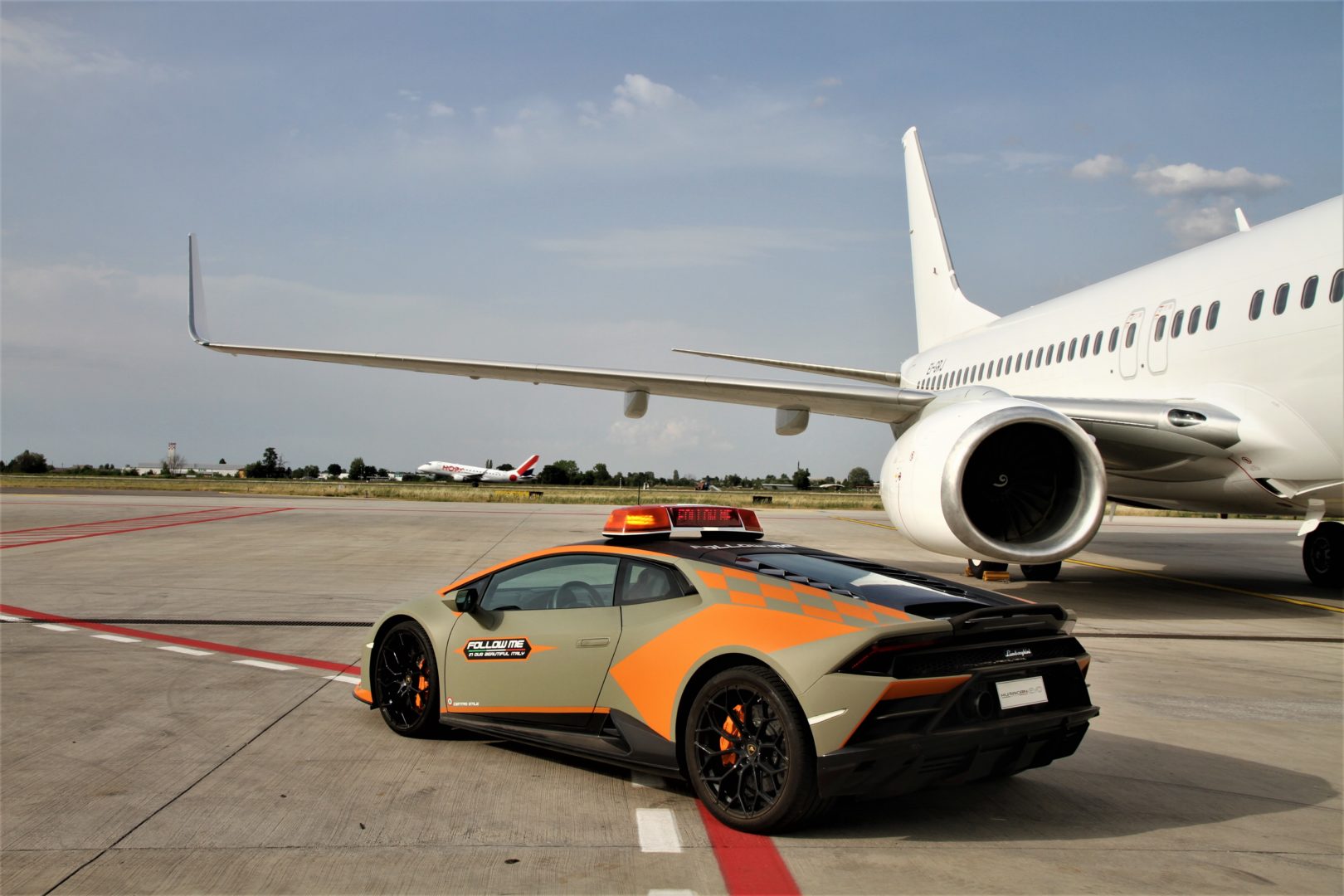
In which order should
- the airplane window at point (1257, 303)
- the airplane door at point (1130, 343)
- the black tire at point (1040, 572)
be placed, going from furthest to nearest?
the black tire at point (1040, 572)
the airplane door at point (1130, 343)
the airplane window at point (1257, 303)

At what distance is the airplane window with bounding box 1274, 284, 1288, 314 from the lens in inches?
399

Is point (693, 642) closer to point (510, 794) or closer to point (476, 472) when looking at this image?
point (510, 794)

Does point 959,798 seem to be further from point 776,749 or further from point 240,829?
point 240,829

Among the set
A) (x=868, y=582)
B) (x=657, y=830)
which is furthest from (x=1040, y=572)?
(x=657, y=830)

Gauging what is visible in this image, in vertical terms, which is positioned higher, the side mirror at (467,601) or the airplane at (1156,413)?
the airplane at (1156,413)

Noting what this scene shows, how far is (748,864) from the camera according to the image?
3.86 meters

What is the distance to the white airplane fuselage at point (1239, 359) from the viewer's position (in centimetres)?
981

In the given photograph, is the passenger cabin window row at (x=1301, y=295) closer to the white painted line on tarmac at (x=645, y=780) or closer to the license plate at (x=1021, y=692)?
the license plate at (x=1021, y=692)

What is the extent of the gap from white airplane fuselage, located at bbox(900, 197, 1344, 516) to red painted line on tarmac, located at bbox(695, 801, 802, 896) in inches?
324

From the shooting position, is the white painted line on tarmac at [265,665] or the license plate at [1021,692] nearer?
the license plate at [1021,692]

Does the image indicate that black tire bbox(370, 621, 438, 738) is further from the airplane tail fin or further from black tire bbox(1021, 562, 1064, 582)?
the airplane tail fin

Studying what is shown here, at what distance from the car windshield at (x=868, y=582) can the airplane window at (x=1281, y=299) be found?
732cm

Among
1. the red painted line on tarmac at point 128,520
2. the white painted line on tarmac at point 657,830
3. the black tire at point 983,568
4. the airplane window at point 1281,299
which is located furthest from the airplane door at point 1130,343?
the red painted line on tarmac at point 128,520

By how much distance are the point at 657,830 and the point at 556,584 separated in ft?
4.92
